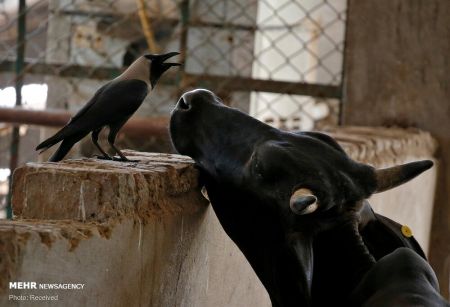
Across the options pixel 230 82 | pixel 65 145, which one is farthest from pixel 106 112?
pixel 230 82

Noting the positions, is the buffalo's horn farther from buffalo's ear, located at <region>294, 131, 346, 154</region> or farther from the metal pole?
the metal pole

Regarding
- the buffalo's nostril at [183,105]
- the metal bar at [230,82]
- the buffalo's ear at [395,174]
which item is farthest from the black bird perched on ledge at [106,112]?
the metal bar at [230,82]

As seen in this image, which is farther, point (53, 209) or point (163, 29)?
point (163, 29)

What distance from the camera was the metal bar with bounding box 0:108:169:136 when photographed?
3.86 metres

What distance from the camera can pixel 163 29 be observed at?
5.71 metres

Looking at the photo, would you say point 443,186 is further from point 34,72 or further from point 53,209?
point 53,209

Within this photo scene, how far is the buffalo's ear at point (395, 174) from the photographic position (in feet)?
4.98

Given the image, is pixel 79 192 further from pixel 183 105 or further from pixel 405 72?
pixel 405 72

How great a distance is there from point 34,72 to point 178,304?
104 inches

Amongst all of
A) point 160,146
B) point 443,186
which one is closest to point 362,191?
point 443,186

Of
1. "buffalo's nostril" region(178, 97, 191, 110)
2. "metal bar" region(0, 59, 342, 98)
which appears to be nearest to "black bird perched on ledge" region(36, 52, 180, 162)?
"buffalo's nostril" region(178, 97, 191, 110)

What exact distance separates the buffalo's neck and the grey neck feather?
1.86ft

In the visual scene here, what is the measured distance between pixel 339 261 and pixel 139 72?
0.61m

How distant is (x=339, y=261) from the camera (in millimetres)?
1541
